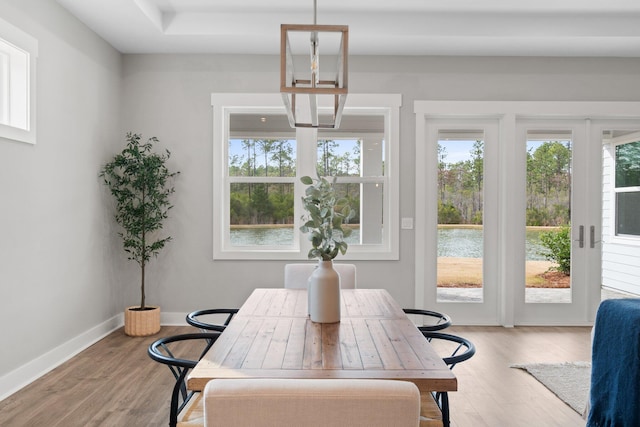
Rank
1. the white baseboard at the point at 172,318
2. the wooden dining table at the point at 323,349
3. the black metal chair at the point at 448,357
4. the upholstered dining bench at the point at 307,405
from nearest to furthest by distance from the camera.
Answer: the upholstered dining bench at the point at 307,405 < the wooden dining table at the point at 323,349 < the black metal chair at the point at 448,357 < the white baseboard at the point at 172,318

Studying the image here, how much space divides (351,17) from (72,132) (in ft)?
8.48

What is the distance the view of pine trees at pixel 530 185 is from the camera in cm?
503

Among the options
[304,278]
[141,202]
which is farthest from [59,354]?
[304,278]

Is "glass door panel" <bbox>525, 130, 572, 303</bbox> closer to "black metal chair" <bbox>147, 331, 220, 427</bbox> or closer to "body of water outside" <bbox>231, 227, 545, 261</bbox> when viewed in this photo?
"body of water outside" <bbox>231, 227, 545, 261</bbox>

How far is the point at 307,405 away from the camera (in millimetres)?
1050

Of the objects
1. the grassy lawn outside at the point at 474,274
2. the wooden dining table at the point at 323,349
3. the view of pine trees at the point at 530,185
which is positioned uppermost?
the view of pine trees at the point at 530,185

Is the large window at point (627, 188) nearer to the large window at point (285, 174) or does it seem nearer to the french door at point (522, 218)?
the french door at point (522, 218)

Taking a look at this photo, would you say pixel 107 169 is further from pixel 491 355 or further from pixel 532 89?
pixel 532 89

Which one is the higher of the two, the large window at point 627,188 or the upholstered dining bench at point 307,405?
the large window at point 627,188

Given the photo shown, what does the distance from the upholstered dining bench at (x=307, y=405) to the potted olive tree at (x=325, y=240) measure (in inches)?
41.9

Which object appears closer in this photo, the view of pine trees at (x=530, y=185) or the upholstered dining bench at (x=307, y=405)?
the upholstered dining bench at (x=307, y=405)

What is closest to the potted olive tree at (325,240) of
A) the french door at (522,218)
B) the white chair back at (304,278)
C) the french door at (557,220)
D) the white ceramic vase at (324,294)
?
the white ceramic vase at (324,294)

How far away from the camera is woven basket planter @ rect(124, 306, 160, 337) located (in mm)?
4469

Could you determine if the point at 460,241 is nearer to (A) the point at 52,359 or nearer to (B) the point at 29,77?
(A) the point at 52,359
